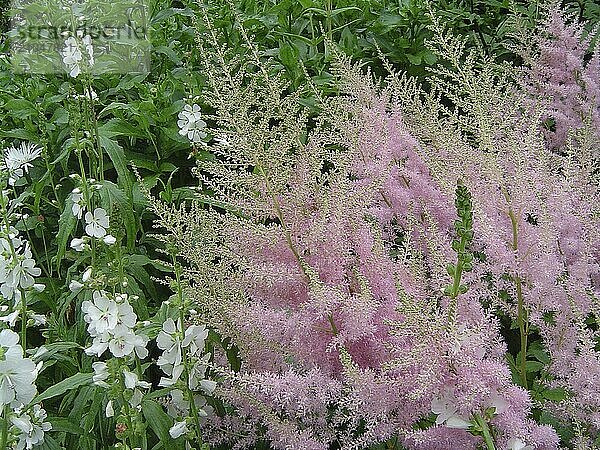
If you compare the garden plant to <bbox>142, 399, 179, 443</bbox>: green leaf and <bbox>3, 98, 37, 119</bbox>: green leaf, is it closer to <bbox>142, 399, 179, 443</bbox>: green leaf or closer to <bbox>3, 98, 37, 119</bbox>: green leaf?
<bbox>142, 399, 179, 443</bbox>: green leaf

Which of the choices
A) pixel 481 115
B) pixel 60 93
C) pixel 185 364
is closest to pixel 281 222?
pixel 185 364

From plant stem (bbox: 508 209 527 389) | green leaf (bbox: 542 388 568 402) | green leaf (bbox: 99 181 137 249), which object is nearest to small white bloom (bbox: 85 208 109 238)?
green leaf (bbox: 99 181 137 249)

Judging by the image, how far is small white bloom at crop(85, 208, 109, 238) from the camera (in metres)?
1.68

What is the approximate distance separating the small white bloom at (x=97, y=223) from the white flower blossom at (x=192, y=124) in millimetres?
493

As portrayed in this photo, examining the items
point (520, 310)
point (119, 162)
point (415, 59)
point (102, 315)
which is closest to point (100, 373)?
point (102, 315)

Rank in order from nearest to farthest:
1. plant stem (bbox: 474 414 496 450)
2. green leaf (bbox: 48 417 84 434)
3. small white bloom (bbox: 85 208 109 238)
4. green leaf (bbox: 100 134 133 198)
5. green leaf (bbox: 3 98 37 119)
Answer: plant stem (bbox: 474 414 496 450) → green leaf (bbox: 48 417 84 434) → small white bloom (bbox: 85 208 109 238) → green leaf (bbox: 100 134 133 198) → green leaf (bbox: 3 98 37 119)

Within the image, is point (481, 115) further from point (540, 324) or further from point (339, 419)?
point (339, 419)

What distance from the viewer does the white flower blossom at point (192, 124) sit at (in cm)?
213

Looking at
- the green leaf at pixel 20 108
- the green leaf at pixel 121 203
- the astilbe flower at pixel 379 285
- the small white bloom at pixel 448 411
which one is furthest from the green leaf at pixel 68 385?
the green leaf at pixel 20 108

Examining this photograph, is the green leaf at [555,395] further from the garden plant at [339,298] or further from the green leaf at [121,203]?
the green leaf at [121,203]

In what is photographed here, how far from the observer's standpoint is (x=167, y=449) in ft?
4.85

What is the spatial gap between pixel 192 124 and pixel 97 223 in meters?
0.53

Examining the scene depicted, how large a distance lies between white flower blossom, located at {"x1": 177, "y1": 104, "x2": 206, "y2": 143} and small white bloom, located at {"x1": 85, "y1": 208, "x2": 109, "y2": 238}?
49cm

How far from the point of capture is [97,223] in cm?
171
